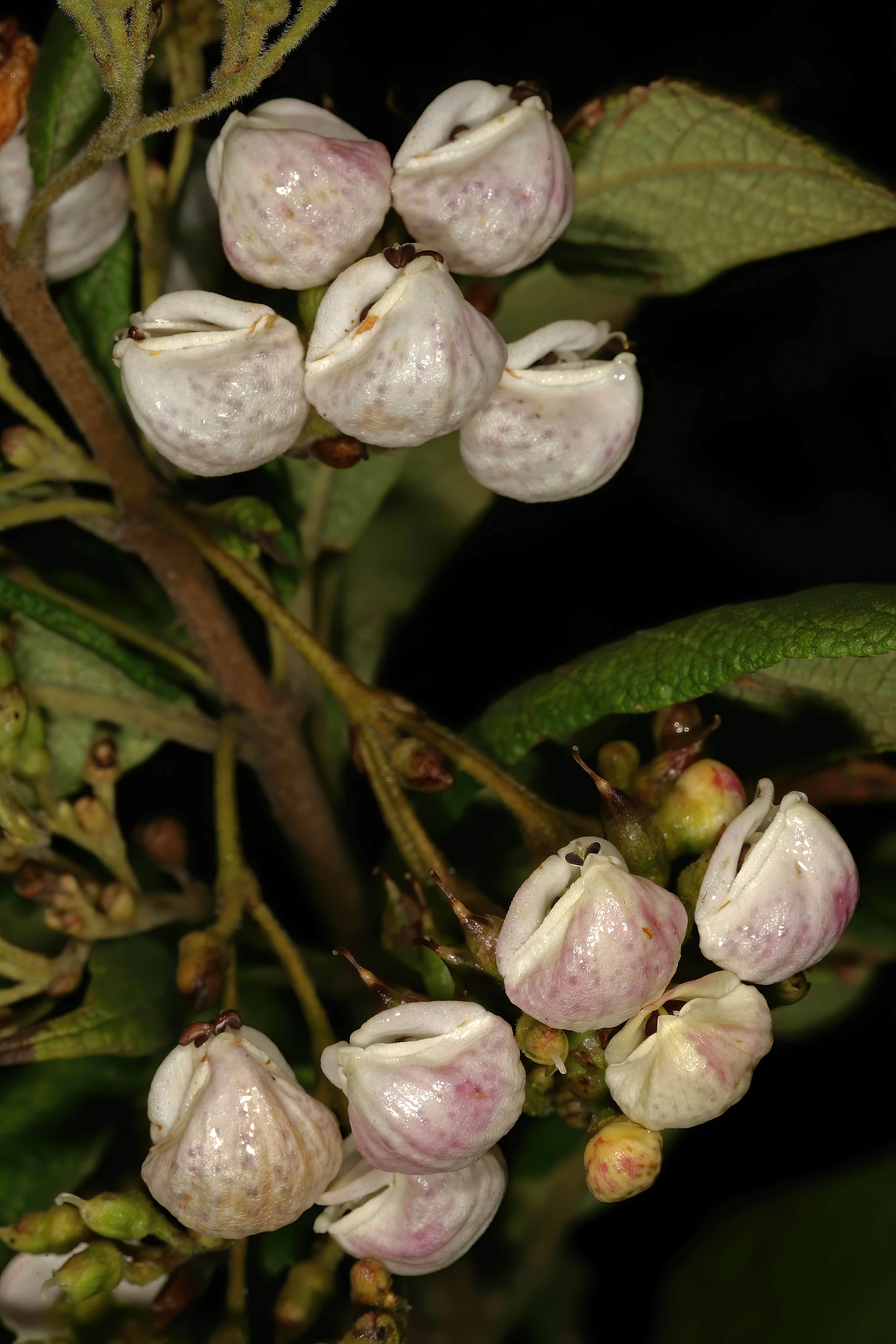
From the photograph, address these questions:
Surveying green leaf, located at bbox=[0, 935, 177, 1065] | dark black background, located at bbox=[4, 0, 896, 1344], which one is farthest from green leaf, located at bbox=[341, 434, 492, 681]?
green leaf, located at bbox=[0, 935, 177, 1065]

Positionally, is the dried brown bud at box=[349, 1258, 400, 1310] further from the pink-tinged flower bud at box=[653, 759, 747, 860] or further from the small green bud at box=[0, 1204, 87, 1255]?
the pink-tinged flower bud at box=[653, 759, 747, 860]

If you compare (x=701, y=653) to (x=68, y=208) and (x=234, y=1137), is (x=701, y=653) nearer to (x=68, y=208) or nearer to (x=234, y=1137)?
(x=234, y=1137)

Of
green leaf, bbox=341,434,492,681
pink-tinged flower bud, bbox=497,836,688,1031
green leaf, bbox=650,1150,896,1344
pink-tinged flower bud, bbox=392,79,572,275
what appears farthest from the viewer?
green leaf, bbox=650,1150,896,1344

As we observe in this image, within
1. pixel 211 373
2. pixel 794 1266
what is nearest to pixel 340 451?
pixel 211 373

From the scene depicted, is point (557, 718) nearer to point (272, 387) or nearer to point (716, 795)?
point (716, 795)

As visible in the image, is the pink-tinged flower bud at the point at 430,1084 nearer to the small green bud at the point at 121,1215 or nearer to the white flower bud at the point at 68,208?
the small green bud at the point at 121,1215

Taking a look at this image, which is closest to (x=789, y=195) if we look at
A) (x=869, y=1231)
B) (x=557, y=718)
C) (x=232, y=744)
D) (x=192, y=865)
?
(x=557, y=718)

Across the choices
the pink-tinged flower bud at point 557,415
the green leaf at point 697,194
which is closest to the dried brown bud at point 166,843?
the pink-tinged flower bud at point 557,415
